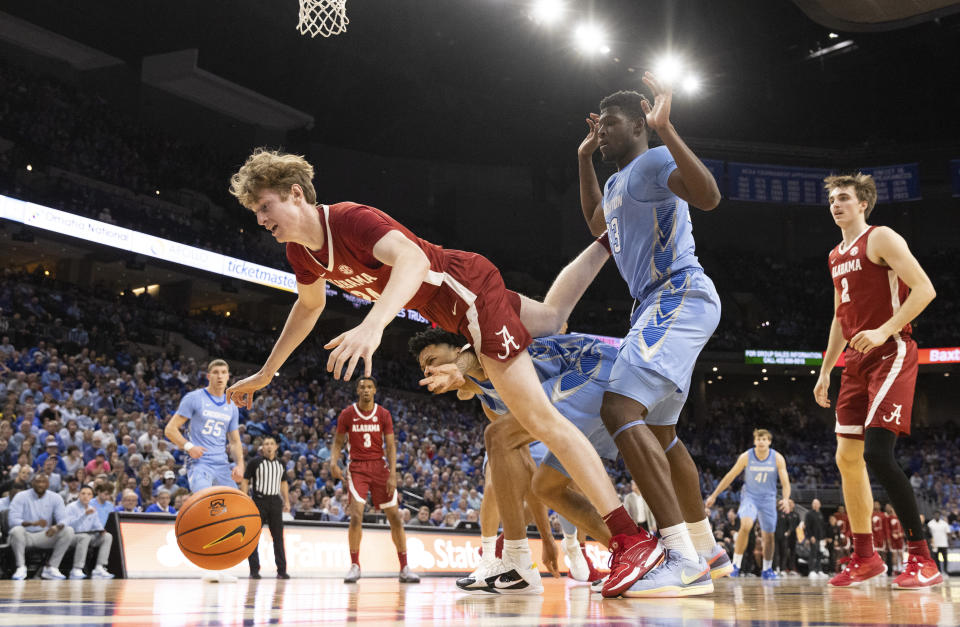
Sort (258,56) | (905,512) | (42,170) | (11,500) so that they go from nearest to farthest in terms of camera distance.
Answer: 1. (905,512)
2. (11,500)
3. (42,170)
4. (258,56)

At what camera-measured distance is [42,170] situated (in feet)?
62.2

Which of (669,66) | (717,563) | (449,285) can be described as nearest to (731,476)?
(717,563)

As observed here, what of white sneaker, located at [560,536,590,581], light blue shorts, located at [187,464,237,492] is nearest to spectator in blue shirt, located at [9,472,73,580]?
light blue shorts, located at [187,464,237,492]

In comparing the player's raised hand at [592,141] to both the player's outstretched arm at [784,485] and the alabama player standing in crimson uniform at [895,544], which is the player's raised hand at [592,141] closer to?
the player's outstretched arm at [784,485]

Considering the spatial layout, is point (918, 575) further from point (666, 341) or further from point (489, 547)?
point (489, 547)

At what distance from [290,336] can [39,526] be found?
7212 millimetres

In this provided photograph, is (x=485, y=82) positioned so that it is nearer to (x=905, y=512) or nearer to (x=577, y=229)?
(x=577, y=229)

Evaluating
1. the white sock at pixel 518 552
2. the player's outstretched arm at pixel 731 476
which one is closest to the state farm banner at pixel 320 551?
the player's outstretched arm at pixel 731 476

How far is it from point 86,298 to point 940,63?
25623 mm

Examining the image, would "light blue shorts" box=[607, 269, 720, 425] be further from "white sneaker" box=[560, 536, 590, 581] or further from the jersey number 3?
"white sneaker" box=[560, 536, 590, 581]

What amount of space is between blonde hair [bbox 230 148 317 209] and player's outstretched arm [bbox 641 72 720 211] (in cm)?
148

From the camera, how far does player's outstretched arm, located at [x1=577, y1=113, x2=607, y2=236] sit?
442 centimetres

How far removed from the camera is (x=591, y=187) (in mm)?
4617

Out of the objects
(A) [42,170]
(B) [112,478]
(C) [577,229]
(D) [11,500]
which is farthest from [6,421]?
(C) [577,229]
